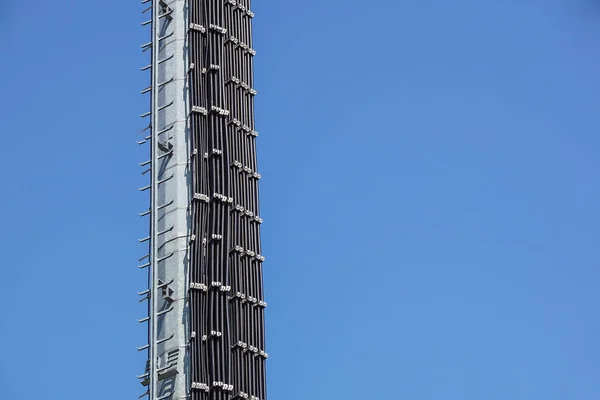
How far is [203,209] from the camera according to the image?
272 ft

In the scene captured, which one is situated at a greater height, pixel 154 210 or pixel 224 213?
pixel 154 210

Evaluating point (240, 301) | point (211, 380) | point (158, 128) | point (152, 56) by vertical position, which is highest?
point (152, 56)

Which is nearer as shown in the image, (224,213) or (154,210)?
(224,213)

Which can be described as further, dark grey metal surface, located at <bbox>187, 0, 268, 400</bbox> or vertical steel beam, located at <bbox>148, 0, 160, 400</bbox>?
vertical steel beam, located at <bbox>148, 0, 160, 400</bbox>

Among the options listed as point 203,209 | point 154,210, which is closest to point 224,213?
point 203,209

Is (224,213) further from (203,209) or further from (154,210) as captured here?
(154,210)

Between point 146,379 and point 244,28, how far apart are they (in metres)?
26.8

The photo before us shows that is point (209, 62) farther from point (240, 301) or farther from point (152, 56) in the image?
point (240, 301)

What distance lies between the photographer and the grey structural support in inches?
3108

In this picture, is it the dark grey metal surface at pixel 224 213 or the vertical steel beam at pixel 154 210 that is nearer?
the dark grey metal surface at pixel 224 213

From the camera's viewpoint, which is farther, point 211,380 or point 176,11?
point 176,11

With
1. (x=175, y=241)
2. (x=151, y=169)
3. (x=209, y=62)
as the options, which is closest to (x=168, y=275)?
(x=175, y=241)

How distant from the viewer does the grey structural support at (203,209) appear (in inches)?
3108

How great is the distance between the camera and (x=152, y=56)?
90.4 m
